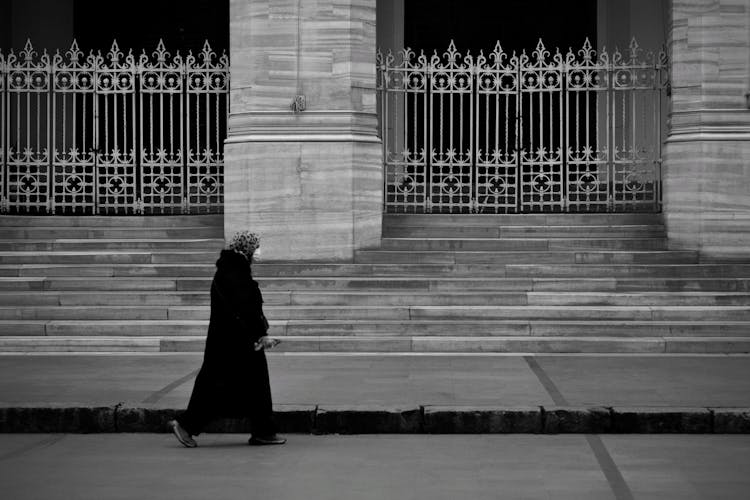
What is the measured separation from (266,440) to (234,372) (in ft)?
1.72

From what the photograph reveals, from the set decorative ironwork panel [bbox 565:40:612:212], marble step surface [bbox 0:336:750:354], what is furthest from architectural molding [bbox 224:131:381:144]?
marble step surface [bbox 0:336:750:354]

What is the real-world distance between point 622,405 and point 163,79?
910 cm

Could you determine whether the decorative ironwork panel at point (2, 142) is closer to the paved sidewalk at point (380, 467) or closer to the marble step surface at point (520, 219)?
the marble step surface at point (520, 219)

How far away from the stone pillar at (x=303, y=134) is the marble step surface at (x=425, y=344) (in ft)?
7.34

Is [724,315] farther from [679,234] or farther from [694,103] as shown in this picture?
[694,103]

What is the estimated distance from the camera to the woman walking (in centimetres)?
875

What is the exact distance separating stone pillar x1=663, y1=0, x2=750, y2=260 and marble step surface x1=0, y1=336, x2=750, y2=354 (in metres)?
2.24

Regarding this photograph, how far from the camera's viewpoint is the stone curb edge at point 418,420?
9.27 metres

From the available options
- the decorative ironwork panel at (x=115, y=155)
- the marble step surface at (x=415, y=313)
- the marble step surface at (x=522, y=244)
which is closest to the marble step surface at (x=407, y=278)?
the marble step surface at (x=415, y=313)

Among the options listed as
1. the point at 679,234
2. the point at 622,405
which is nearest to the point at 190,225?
the point at 679,234

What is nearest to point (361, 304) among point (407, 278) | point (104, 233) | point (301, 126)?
point (407, 278)

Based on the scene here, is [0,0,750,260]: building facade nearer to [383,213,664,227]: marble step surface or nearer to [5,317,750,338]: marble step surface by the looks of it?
[383,213,664,227]: marble step surface

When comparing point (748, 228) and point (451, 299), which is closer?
point (451, 299)

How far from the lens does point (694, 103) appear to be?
50.6 ft
